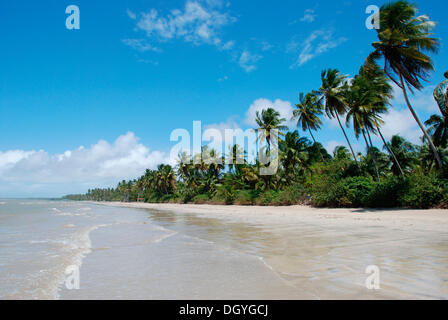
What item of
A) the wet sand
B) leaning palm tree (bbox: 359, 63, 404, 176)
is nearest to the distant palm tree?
leaning palm tree (bbox: 359, 63, 404, 176)

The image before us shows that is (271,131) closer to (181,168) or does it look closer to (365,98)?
(365,98)

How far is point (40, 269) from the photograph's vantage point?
230 inches

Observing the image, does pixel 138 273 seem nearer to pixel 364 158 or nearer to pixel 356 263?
pixel 356 263

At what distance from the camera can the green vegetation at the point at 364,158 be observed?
63.0 feet

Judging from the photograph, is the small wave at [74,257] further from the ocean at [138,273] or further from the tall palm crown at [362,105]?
the tall palm crown at [362,105]

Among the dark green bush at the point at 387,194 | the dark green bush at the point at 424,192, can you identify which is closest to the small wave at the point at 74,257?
the dark green bush at the point at 424,192

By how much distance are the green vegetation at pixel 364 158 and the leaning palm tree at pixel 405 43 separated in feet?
0.18

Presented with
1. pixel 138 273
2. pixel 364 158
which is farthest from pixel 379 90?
pixel 138 273

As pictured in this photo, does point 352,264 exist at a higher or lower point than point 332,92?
lower

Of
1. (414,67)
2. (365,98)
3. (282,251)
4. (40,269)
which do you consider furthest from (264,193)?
(40,269)

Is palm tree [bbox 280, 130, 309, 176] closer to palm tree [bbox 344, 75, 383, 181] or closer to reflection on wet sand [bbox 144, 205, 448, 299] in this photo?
palm tree [bbox 344, 75, 383, 181]

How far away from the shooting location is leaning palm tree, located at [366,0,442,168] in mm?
19125

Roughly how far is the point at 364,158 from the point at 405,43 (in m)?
18.4

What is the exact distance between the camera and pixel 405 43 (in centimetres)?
1981
